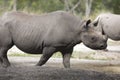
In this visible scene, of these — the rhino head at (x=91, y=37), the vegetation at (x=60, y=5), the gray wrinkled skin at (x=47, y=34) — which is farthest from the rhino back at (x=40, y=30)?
the vegetation at (x=60, y=5)

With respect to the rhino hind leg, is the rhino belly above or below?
above

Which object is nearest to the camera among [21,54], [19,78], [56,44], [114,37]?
[19,78]

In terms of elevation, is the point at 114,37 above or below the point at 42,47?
below

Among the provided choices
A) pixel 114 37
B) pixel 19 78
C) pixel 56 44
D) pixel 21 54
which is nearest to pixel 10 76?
pixel 19 78

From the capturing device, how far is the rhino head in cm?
1305

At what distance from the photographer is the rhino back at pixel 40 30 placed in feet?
42.1

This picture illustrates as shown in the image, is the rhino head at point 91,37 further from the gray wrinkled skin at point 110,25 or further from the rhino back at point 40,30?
the gray wrinkled skin at point 110,25

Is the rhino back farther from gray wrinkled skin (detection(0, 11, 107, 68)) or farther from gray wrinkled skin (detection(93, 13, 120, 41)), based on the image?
gray wrinkled skin (detection(93, 13, 120, 41))

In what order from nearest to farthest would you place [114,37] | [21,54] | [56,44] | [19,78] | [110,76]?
[19,78], [110,76], [56,44], [21,54], [114,37]

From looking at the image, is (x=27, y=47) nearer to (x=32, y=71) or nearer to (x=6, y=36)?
(x=6, y=36)

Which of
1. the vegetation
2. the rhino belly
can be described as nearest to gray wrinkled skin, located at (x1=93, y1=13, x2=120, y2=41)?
the rhino belly

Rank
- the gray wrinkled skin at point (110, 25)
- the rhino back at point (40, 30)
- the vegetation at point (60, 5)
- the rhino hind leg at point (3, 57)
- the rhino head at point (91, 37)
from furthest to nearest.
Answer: the vegetation at point (60, 5) → the gray wrinkled skin at point (110, 25) → the rhino hind leg at point (3, 57) → the rhino head at point (91, 37) → the rhino back at point (40, 30)

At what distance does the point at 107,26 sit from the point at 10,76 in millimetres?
14161

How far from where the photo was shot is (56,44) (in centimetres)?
1277
